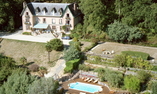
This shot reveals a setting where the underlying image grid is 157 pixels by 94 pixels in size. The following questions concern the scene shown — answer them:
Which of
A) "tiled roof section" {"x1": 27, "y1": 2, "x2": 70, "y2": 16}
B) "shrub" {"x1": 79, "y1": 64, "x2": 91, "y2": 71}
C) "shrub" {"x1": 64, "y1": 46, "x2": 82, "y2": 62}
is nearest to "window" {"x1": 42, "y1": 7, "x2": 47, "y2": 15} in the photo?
"tiled roof section" {"x1": 27, "y1": 2, "x2": 70, "y2": 16}

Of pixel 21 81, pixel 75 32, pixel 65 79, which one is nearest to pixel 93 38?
pixel 75 32

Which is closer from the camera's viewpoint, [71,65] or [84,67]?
[84,67]

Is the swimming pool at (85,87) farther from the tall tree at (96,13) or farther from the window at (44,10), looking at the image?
the window at (44,10)

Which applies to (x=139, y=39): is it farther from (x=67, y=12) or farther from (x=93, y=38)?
(x=67, y=12)

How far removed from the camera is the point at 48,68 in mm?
41031

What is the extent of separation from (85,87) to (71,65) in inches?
206

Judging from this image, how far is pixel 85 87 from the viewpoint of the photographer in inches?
1380

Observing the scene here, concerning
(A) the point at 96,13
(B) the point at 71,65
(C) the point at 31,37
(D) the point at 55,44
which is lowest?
(B) the point at 71,65

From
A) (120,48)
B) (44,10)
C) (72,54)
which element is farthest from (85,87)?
(44,10)

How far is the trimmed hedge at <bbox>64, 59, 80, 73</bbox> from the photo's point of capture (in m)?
38.2

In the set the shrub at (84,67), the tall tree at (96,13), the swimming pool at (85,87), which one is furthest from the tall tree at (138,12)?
the swimming pool at (85,87)

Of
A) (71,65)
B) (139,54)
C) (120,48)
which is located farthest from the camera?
(120,48)

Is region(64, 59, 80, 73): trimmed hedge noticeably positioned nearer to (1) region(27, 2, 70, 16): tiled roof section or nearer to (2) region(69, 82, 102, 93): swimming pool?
(2) region(69, 82, 102, 93): swimming pool

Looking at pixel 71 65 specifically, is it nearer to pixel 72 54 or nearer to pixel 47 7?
pixel 72 54
